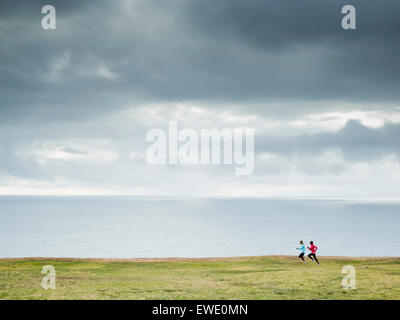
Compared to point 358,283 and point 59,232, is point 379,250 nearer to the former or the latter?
point 358,283

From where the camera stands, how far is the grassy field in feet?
73.3

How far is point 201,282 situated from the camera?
1064 inches

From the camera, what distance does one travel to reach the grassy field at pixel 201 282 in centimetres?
2233

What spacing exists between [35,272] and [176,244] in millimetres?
94707

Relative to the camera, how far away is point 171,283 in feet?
87.1

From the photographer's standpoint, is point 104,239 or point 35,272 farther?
point 104,239

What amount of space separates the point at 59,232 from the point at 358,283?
490 ft
